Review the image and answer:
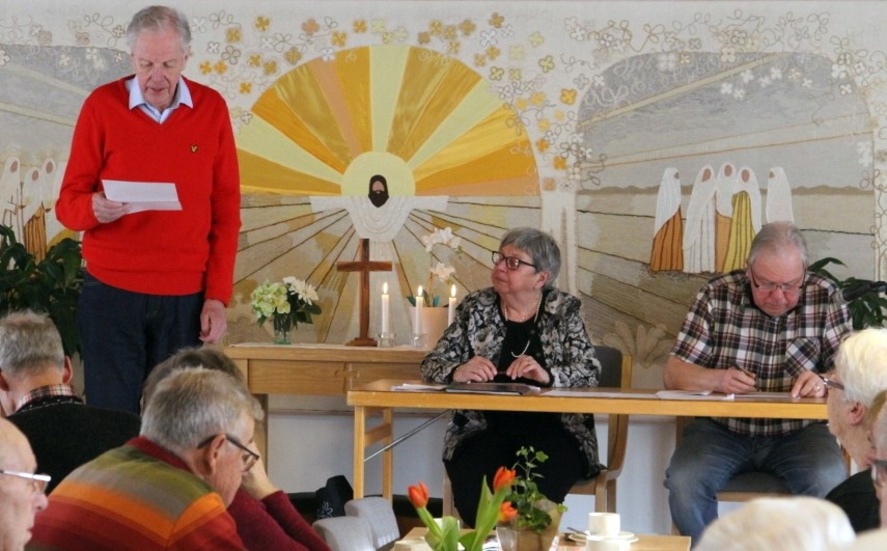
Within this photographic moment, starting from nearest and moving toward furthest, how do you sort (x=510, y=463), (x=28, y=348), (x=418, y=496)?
1. (x=418, y=496)
2. (x=28, y=348)
3. (x=510, y=463)

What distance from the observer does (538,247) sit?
459 cm

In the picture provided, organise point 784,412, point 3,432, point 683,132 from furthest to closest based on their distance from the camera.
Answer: point 683,132 → point 784,412 → point 3,432

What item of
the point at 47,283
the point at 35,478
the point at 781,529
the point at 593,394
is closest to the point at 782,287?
the point at 593,394

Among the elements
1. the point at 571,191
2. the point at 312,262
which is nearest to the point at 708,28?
the point at 571,191

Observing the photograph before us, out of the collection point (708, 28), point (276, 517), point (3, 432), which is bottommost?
point (276, 517)

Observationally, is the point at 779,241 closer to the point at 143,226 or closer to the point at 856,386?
the point at 856,386

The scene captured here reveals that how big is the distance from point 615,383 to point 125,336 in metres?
1.75

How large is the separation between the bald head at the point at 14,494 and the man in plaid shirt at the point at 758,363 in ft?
8.81

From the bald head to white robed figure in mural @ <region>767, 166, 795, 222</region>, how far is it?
3.73 metres

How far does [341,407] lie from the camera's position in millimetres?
5453

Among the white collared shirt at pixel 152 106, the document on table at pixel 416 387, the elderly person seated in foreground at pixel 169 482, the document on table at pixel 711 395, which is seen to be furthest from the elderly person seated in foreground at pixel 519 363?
the elderly person seated in foreground at pixel 169 482

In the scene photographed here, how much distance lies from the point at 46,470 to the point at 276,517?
0.49 meters

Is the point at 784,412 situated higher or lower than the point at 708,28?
lower

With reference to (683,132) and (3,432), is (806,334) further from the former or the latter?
(3,432)
